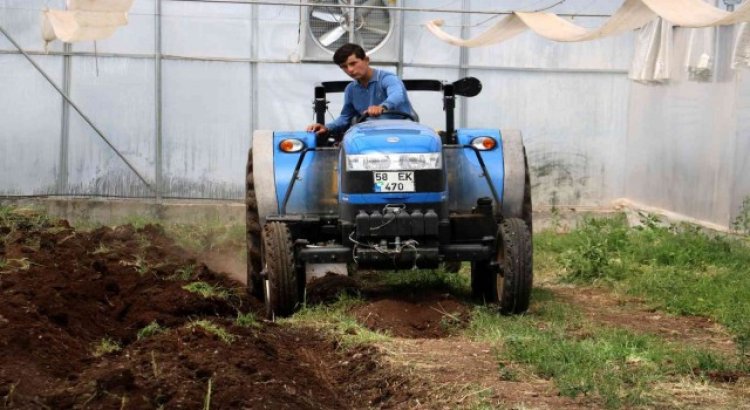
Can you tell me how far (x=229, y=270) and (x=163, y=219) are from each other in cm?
441

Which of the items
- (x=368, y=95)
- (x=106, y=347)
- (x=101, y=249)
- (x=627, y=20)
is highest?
(x=627, y=20)

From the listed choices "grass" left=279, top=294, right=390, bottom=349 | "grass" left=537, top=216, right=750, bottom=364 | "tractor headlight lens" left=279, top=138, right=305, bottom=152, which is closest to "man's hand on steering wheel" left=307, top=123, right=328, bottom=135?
"tractor headlight lens" left=279, top=138, right=305, bottom=152

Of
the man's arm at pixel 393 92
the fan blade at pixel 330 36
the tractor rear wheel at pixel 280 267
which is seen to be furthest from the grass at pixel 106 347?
the fan blade at pixel 330 36

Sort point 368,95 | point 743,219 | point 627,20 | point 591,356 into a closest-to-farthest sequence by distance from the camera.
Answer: point 591,356 → point 368,95 → point 627,20 → point 743,219

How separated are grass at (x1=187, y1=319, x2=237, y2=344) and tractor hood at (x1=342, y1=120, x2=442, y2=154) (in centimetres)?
167

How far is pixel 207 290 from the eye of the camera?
9648 mm

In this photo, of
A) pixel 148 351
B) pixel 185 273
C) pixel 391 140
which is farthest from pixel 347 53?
pixel 148 351

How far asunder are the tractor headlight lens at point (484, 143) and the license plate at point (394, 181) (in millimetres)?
995

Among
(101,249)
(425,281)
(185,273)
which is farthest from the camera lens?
(101,249)

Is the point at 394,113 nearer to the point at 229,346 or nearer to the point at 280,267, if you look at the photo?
the point at 280,267

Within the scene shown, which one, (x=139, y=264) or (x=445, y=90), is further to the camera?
(x=139, y=264)

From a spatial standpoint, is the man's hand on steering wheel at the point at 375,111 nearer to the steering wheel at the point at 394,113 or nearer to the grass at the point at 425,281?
the steering wheel at the point at 394,113

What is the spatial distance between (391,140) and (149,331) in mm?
2203

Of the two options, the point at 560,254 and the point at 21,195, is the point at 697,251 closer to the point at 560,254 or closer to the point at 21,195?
the point at 560,254
